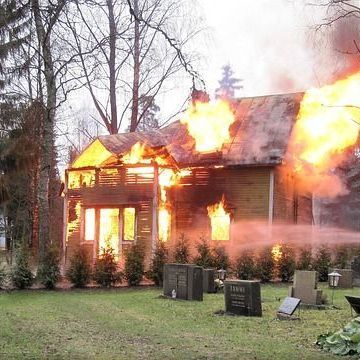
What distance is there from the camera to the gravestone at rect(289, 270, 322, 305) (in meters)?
14.0

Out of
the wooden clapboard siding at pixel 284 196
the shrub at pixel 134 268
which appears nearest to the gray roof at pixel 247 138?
the wooden clapboard siding at pixel 284 196

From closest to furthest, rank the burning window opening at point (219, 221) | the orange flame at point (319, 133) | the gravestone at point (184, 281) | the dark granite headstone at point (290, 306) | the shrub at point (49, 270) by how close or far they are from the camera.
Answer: the dark granite headstone at point (290, 306) < the gravestone at point (184, 281) < the shrub at point (49, 270) < the burning window opening at point (219, 221) < the orange flame at point (319, 133)

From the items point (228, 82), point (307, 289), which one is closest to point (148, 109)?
point (228, 82)

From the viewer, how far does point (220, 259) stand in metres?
20.6

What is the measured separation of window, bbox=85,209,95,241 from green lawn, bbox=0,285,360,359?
867 cm

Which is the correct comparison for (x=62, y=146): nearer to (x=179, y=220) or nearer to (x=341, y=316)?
(x=179, y=220)

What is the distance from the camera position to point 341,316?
12.6m

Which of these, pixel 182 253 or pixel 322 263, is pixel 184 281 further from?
pixel 322 263

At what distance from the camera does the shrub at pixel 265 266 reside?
2058cm

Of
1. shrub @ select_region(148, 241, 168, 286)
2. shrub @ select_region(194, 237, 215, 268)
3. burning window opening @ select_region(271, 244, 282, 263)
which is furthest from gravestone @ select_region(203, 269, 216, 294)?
burning window opening @ select_region(271, 244, 282, 263)

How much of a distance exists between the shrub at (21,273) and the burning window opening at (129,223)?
620cm

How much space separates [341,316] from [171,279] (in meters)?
5.03

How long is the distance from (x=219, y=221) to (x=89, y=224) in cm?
546

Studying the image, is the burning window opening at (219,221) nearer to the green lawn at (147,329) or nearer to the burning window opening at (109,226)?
the burning window opening at (109,226)
